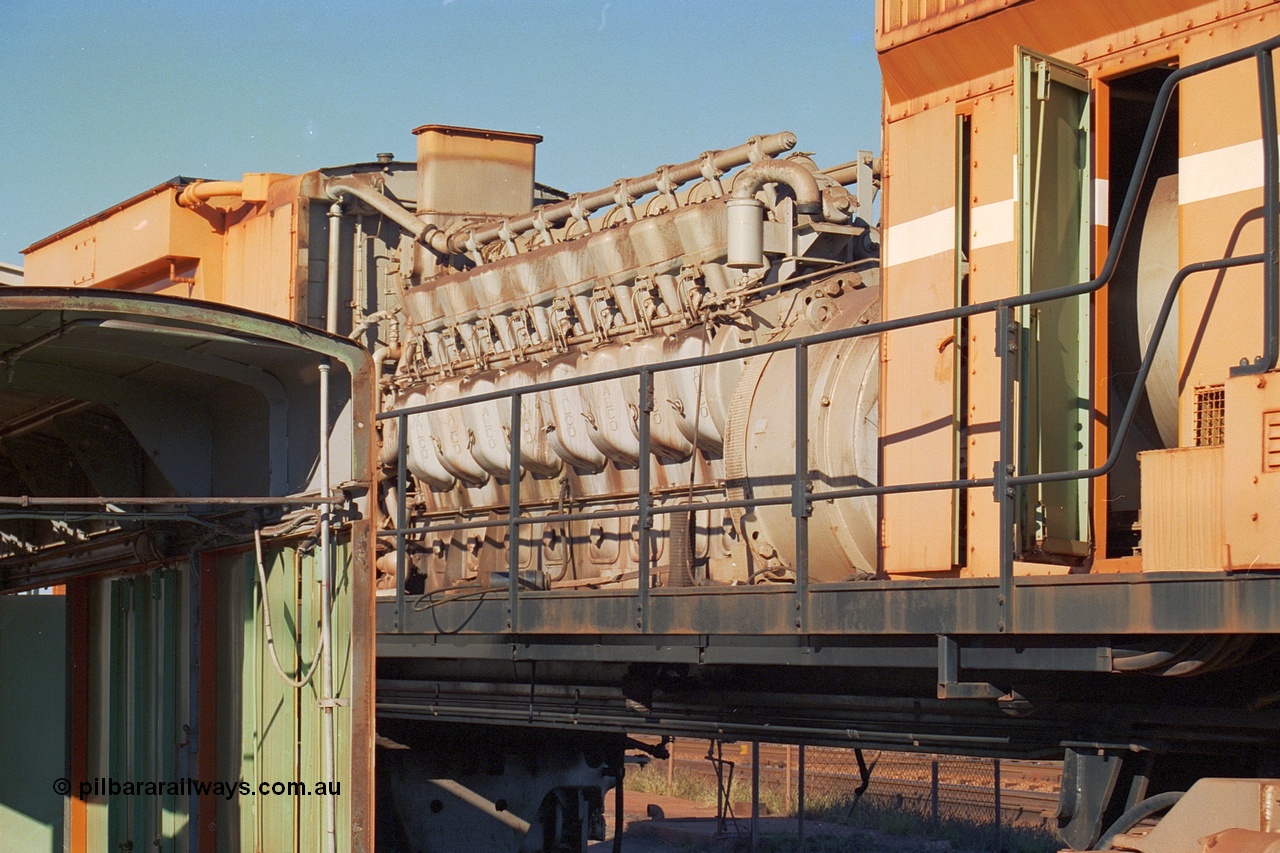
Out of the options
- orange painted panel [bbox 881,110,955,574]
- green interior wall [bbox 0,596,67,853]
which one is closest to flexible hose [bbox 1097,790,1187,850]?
orange painted panel [bbox 881,110,955,574]

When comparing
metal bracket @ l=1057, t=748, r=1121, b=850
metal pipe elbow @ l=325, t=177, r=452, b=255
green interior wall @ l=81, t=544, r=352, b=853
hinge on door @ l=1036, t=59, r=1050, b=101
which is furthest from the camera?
metal pipe elbow @ l=325, t=177, r=452, b=255

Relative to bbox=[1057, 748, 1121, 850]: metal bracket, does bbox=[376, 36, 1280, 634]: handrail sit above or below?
above

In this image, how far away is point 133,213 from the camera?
47.5 ft

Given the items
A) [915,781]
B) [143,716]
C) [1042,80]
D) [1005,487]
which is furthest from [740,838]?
[1042,80]

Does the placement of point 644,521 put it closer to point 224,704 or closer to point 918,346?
point 918,346

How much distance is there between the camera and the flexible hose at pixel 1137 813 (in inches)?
240

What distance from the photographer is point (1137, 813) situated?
618 cm

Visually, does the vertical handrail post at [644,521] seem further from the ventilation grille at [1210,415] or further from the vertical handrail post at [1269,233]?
the vertical handrail post at [1269,233]

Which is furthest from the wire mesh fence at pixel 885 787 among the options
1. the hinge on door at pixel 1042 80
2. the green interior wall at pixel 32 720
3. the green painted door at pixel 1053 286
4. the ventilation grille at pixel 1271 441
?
the ventilation grille at pixel 1271 441

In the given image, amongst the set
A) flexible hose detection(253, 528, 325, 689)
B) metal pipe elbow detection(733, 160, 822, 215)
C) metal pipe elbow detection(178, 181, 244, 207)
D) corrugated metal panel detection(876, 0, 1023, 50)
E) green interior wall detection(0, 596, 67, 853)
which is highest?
metal pipe elbow detection(178, 181, 244, 207)

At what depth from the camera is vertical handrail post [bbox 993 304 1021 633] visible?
5.93m

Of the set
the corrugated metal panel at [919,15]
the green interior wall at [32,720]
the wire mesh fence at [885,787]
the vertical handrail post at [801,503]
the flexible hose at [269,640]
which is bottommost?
the wire mesh fence at [885,787]

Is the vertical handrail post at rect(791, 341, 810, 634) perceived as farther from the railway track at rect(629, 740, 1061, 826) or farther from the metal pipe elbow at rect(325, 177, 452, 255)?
the railway track at rect(629, 740, 1061, 826)

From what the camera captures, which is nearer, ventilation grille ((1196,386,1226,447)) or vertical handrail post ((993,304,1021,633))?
vertical handrail post ((993,304,1021,633))
